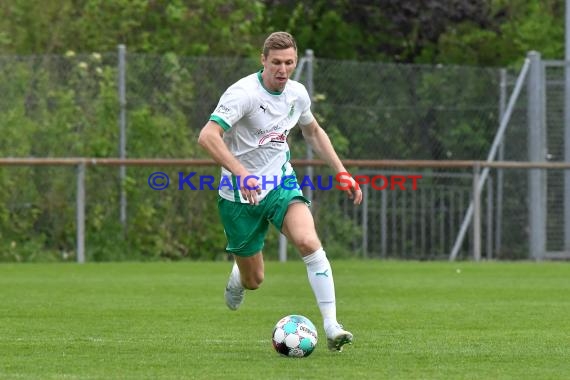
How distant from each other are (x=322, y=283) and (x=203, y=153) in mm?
11095

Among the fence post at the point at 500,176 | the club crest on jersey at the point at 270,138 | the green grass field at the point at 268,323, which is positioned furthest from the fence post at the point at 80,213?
the club crest on jersey at the point at 270,138

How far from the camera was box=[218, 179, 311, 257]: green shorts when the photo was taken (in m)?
9.03

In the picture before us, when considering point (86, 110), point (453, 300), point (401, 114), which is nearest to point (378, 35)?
point (401, 114)

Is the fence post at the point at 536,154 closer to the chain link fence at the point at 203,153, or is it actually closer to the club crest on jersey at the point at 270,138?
the chain link fence at the point at 203,153

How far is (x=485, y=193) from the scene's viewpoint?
66.5 feet

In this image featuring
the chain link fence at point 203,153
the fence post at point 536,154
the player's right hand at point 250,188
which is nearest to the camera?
the player's right hand at point 250,188

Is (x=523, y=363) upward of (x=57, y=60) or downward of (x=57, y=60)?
downward

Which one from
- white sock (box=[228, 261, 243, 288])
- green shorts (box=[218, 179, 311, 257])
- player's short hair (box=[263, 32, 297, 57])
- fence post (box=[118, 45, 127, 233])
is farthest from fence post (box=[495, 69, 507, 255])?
player's short hair (box=[263, 32, 297, 57])

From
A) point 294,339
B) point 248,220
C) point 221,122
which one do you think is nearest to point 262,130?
point 221,122

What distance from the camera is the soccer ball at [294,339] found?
812 cm

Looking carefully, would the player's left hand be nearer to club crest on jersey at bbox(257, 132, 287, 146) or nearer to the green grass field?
club crest on jersey at bbox(257, 132, 287, 146)

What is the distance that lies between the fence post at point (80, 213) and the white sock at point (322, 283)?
9.99 meters

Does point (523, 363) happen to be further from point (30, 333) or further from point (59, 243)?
point (59, 243)

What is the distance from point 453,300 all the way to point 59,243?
7.55m
